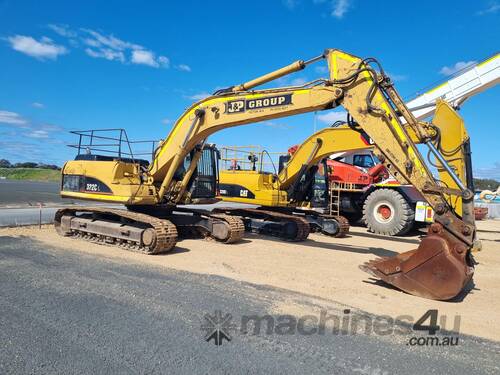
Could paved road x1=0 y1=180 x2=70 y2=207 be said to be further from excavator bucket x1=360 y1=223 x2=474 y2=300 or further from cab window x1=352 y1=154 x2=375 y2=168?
excavator bucket x1=360 y1=223 x2=474 y2=300

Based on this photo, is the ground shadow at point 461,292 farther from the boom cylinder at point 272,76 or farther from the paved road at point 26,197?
the paved road at point 26,197

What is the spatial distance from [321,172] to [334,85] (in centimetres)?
573

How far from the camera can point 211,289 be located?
593cm

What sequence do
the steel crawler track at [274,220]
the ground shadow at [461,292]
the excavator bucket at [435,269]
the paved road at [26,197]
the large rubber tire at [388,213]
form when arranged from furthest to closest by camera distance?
the paved road at [26,197]
the large rubber tire at [388,213]
the steel crawler track at [274,220]
the ground shadow at [461,292]
the excavator bucket at [435,269]

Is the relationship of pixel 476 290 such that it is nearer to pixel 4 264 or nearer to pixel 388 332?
pixel 388 332

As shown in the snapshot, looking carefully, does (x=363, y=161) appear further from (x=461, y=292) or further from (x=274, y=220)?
(x=461, y=292)

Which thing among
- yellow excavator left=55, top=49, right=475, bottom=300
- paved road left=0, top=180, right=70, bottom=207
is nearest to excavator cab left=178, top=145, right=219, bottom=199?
yellow excavator left=55, top=49, right=475, bottom=300

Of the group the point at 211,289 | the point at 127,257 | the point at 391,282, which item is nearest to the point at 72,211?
the point at 127,257

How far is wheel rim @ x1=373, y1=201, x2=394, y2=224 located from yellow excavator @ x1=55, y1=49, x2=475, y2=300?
213 inches

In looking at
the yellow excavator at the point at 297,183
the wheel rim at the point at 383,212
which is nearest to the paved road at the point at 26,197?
the yellow excavator at the point at 297,183

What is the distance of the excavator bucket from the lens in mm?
5688

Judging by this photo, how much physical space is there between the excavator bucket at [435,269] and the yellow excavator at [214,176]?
0.01 meters

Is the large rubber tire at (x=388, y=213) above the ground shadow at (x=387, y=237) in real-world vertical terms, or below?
above

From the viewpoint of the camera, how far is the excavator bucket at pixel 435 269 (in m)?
5.69
